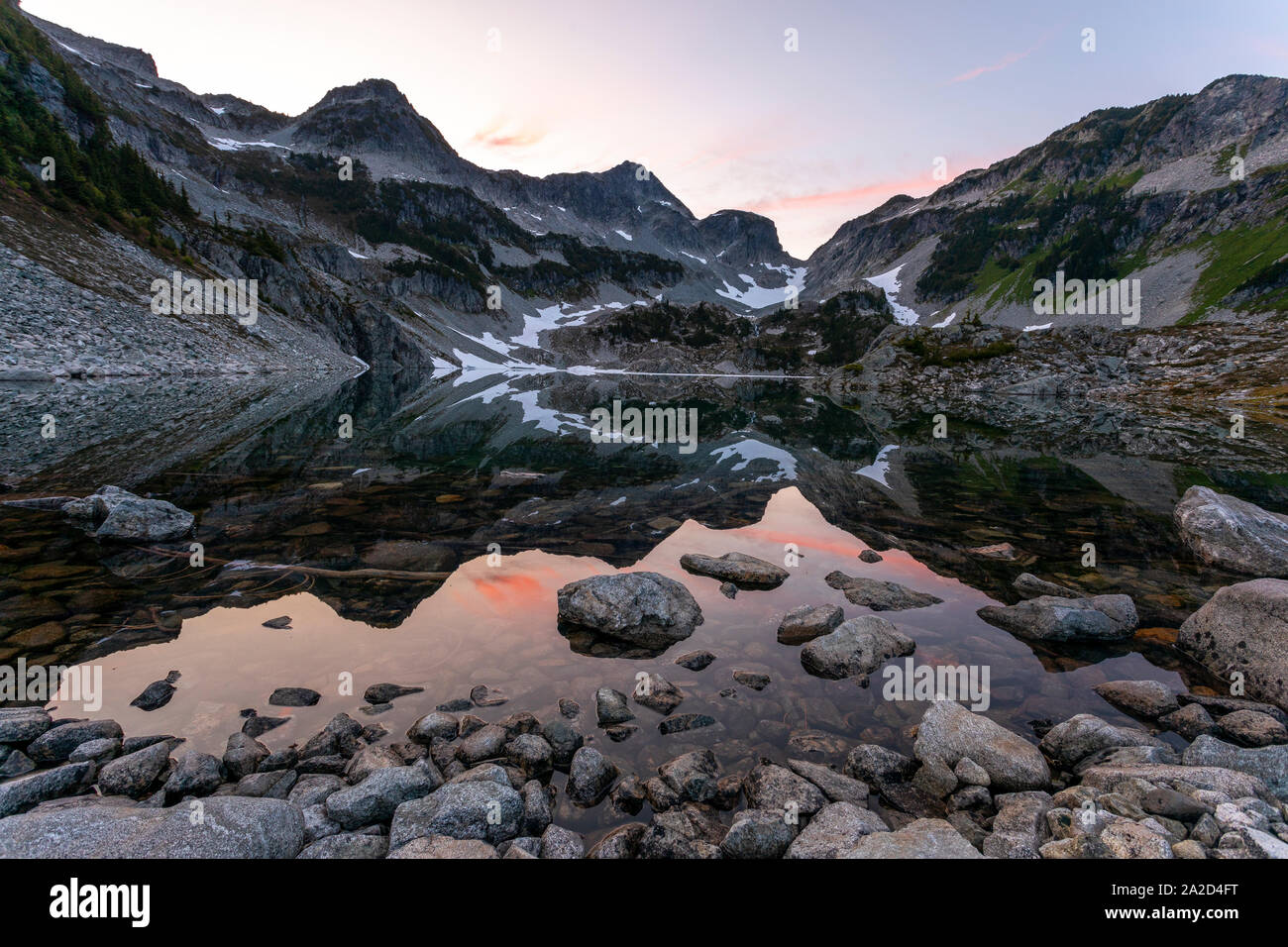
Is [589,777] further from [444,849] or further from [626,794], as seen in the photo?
[444,849]

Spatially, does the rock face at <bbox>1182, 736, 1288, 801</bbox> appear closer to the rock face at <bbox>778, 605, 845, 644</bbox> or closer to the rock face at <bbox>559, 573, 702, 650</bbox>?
the rock face at <bbox>778, 605, 845, 644</bbox>

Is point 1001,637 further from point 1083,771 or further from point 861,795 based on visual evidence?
point 861,795

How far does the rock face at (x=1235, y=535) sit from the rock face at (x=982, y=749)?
1364cm

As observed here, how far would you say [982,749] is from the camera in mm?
7914

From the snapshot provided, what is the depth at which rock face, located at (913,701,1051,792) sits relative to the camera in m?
7.56

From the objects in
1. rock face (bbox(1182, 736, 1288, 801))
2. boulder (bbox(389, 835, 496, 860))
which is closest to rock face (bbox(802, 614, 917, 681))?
rock face (bbox(1182, 736, 1288, 801))

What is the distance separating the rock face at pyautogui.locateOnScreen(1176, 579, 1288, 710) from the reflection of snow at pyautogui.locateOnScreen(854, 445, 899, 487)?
1580cm

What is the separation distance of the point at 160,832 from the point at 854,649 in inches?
405

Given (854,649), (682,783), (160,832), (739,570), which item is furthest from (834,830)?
(739,570)

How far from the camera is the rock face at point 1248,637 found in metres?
9.87

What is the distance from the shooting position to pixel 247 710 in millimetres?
8734

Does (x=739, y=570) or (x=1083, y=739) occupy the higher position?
(x=739, y=570)
